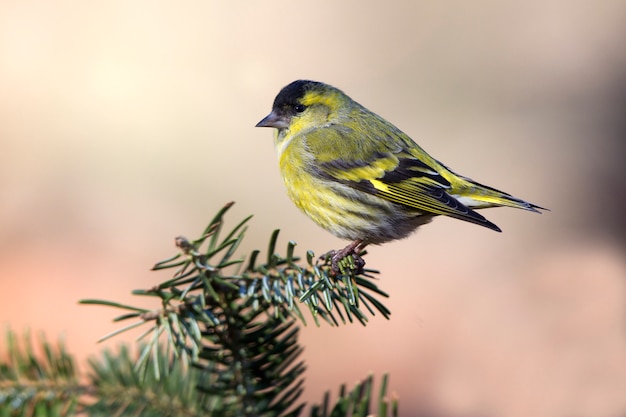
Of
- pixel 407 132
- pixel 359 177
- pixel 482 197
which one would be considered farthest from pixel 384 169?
pixel 407 132

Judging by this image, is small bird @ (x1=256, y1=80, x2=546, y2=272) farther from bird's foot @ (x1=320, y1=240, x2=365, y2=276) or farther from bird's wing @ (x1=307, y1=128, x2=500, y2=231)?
bird's foot @ (x1=320, y1=240, x2=365, y2=276)

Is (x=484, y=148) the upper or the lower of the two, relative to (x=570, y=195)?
upper

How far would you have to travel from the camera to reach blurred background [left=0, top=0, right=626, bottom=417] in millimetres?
1869

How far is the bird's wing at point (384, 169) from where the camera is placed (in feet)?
5.13

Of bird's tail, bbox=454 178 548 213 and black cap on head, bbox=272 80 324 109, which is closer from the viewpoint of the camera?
bird's tail, bbox=454 178 548 213

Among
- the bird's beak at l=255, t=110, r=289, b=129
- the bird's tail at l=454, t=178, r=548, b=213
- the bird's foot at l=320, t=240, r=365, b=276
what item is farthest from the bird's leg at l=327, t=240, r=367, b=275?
the bird's beak at l=255, t=110, r=289, b=129

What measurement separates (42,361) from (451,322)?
1213 mm

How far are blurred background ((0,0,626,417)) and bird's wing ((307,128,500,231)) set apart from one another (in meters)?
0.40

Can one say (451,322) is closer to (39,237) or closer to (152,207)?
(152,207)

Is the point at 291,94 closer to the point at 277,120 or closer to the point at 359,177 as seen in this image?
the point at 277,120

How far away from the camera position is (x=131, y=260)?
201cm

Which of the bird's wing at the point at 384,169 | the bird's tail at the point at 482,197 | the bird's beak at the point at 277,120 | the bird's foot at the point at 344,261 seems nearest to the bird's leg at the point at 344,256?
the bird's foot at the point at 344,261

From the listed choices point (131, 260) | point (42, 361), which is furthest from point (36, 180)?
point (42, 361)

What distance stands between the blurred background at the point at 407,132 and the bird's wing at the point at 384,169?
1.31ft
